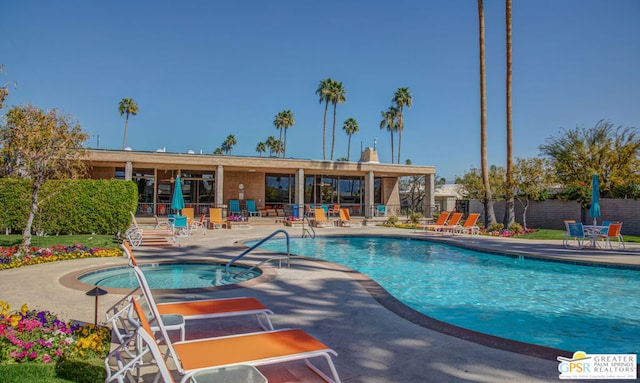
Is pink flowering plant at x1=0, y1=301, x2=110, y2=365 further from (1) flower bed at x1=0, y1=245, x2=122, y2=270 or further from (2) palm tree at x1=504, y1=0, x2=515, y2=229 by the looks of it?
(2) palm tree at x1=504, y1=0, x2=515, y2=229

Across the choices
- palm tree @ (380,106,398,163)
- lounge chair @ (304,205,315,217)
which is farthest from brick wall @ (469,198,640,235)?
palm tree @ (380,106,398,163)

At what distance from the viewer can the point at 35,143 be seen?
930 cm

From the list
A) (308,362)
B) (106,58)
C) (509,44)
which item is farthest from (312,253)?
(106,58)

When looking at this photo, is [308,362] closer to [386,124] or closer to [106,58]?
[106,58]

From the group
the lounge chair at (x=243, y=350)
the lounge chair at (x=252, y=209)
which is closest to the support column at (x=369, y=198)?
the lounge chair at (x=252, y=209)

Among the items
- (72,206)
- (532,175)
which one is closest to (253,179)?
(72,206)

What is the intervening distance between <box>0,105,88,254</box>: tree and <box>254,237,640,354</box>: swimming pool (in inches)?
291

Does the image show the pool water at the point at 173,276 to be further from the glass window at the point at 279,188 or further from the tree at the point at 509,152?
the glass window at the point at 279,188

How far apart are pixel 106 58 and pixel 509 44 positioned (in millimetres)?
20903

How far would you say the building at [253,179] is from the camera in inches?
827

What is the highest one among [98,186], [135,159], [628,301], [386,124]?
[386,124]

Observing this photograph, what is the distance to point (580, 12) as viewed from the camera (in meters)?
15.9

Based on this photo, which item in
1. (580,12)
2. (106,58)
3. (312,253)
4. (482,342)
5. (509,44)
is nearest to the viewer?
(482,342)

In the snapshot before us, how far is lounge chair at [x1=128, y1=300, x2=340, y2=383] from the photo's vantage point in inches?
95.7
